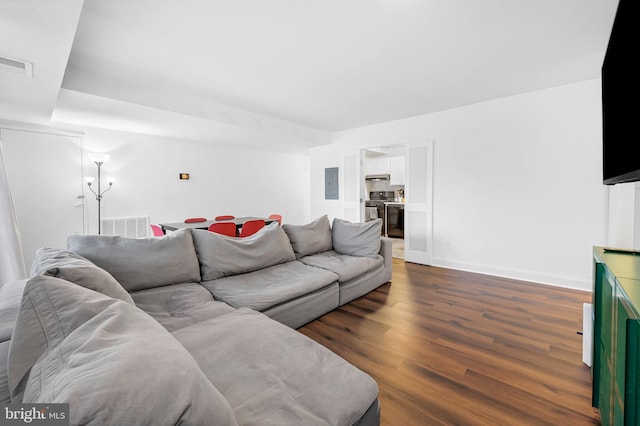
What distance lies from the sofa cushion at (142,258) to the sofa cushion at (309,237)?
4.00 ft

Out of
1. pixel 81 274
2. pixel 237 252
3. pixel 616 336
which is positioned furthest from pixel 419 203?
pixel 81 274

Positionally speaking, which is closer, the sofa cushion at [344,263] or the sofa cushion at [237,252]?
the sofa cushion at [237,252]

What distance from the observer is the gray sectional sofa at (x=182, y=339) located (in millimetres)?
595

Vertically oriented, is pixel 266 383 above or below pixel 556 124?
below

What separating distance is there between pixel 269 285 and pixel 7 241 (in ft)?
10.4

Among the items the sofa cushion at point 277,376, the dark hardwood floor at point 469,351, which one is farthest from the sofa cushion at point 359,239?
the sofa cushion at point 277,376

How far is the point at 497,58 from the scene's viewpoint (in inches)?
112

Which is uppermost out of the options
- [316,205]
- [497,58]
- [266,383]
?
[497,58]

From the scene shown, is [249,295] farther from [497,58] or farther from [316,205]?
[316,205]

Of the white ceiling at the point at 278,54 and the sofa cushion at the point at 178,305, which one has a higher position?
the white ceiling at the point at 278,54

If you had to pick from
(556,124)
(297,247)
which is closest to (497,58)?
(556,124)

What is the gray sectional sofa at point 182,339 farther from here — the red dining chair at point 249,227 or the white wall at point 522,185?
the white wall at point 522,185

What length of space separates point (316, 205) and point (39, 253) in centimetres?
532

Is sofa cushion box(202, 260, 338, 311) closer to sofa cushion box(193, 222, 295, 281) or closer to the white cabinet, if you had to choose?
sofa cushion box(193, 222, 295, 281)
